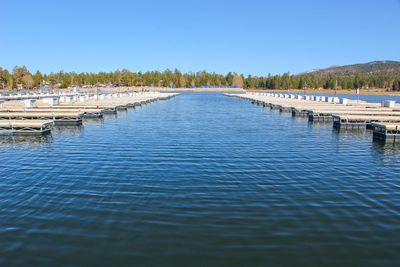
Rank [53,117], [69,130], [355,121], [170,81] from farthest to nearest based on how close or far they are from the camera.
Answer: [170,81]
[355,121]
[53,117]
[69,130]

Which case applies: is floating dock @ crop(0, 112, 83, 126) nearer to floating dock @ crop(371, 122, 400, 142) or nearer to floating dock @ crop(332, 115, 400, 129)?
floating dock @ crop(332, 115, 400, 129)

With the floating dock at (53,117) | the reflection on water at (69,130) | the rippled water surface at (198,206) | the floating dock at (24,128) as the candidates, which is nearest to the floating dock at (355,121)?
the rippled water surface at (198,206)

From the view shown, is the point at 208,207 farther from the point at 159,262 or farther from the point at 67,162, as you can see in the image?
the point at 67,162

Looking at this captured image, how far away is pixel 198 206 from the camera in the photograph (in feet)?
37.6

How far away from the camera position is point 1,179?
47.6ft

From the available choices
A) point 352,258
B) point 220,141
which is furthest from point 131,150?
point 352,258

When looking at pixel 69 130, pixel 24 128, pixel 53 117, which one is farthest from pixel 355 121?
pixel 24 128

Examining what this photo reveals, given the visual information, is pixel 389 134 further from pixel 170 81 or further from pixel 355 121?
pixel 170 81

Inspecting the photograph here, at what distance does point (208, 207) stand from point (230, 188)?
7.16ft

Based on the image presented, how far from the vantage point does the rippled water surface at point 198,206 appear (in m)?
8.57

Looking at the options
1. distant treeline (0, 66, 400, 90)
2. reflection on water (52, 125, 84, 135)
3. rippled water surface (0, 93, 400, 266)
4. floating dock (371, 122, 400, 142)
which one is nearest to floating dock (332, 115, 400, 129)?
floating dock (371, 122, 400, 142)

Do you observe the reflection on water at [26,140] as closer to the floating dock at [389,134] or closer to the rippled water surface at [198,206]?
the rippled water surface at [198,206]

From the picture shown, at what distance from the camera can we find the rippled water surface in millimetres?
8570

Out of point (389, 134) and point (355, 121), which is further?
point (355, 121)
